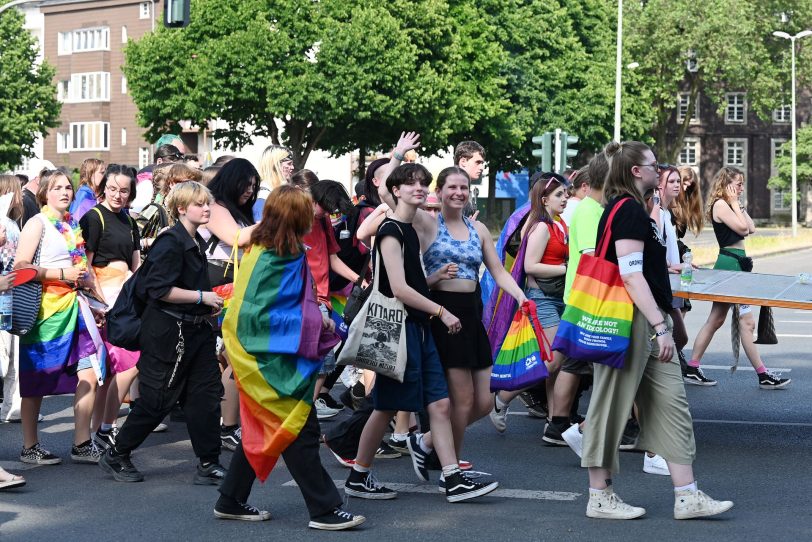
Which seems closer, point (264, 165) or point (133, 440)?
point (133, 440)

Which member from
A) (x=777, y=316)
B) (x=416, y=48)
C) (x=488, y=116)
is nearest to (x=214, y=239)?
(x=777, y=316)

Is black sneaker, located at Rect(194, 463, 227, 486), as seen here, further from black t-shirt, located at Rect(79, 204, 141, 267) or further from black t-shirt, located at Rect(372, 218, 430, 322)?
black t-shirt, located at Rect(79, 204, 141, 267)

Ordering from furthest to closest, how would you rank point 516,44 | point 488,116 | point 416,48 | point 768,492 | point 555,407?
point 516,44 < point 488,116 < point 416,48 < point 555,407 < point 768,492

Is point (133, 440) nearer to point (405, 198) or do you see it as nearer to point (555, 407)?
point (405, 198)

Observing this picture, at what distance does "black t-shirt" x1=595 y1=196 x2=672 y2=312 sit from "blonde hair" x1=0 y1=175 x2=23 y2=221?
182 inches

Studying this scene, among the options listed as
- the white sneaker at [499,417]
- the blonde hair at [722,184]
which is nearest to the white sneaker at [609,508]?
the white sneaker at [499,417]

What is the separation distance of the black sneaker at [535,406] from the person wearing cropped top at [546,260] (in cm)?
84

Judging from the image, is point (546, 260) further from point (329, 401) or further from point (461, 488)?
point (461, 488)

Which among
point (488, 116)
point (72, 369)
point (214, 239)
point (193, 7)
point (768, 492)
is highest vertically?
point (193, 7)

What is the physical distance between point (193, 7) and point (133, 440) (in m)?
43.6

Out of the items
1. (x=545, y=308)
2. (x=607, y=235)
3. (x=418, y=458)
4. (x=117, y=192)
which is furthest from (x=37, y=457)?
(x=607, y=235)

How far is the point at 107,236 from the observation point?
8.97 meters

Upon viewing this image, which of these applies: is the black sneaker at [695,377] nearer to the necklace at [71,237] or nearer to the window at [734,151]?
the necklace at [71,237]

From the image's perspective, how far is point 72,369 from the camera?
8484mm
